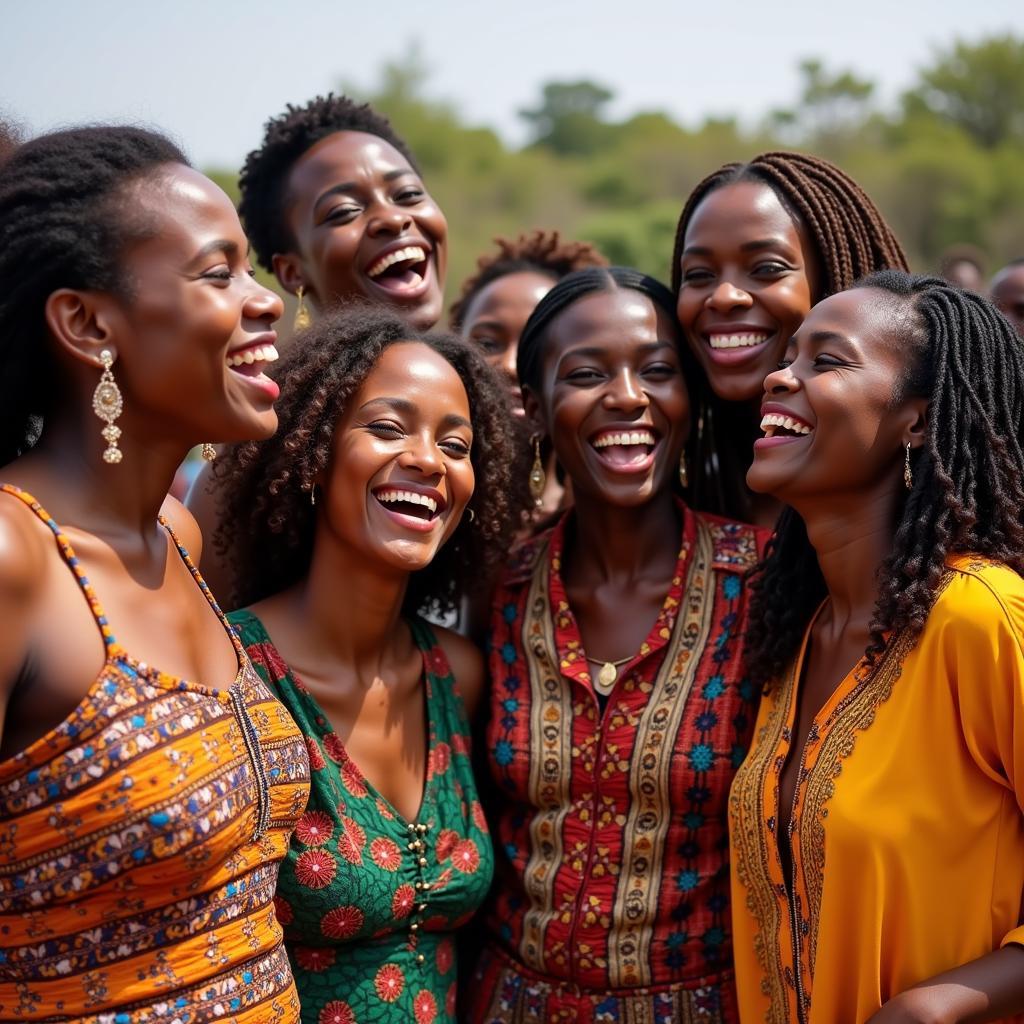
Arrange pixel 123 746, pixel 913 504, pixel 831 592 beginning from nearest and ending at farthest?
1. pixel 123 746
2. pixel 913 504
3. pixel 831 592

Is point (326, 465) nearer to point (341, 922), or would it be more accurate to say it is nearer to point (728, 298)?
point (341, 922)

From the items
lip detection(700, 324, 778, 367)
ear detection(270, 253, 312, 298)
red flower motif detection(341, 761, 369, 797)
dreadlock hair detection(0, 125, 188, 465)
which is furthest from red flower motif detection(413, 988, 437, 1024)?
ear detection(270, 253, 312, 298)

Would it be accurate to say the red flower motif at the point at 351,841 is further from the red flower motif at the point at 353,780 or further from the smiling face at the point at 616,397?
the smiling face at the point at 616,397

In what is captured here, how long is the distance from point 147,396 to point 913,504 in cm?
161

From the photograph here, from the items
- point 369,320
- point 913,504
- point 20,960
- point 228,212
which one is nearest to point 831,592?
point 913,504

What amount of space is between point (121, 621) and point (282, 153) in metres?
2.62

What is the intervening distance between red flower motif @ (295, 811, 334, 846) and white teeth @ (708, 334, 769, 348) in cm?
169

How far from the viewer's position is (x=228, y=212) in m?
2.62

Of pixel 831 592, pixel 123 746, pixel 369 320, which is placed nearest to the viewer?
pixel 123 746

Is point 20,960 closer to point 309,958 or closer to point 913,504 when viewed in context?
point 309,958

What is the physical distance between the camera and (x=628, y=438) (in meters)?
3.74

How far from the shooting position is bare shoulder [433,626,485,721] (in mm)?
3664

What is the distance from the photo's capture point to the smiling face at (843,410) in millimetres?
3064

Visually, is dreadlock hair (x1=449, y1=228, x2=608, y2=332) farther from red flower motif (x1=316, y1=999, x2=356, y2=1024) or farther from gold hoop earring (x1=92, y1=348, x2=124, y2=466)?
gold hoop earring (x1=92, y1=348, x2=124, y2=466)
